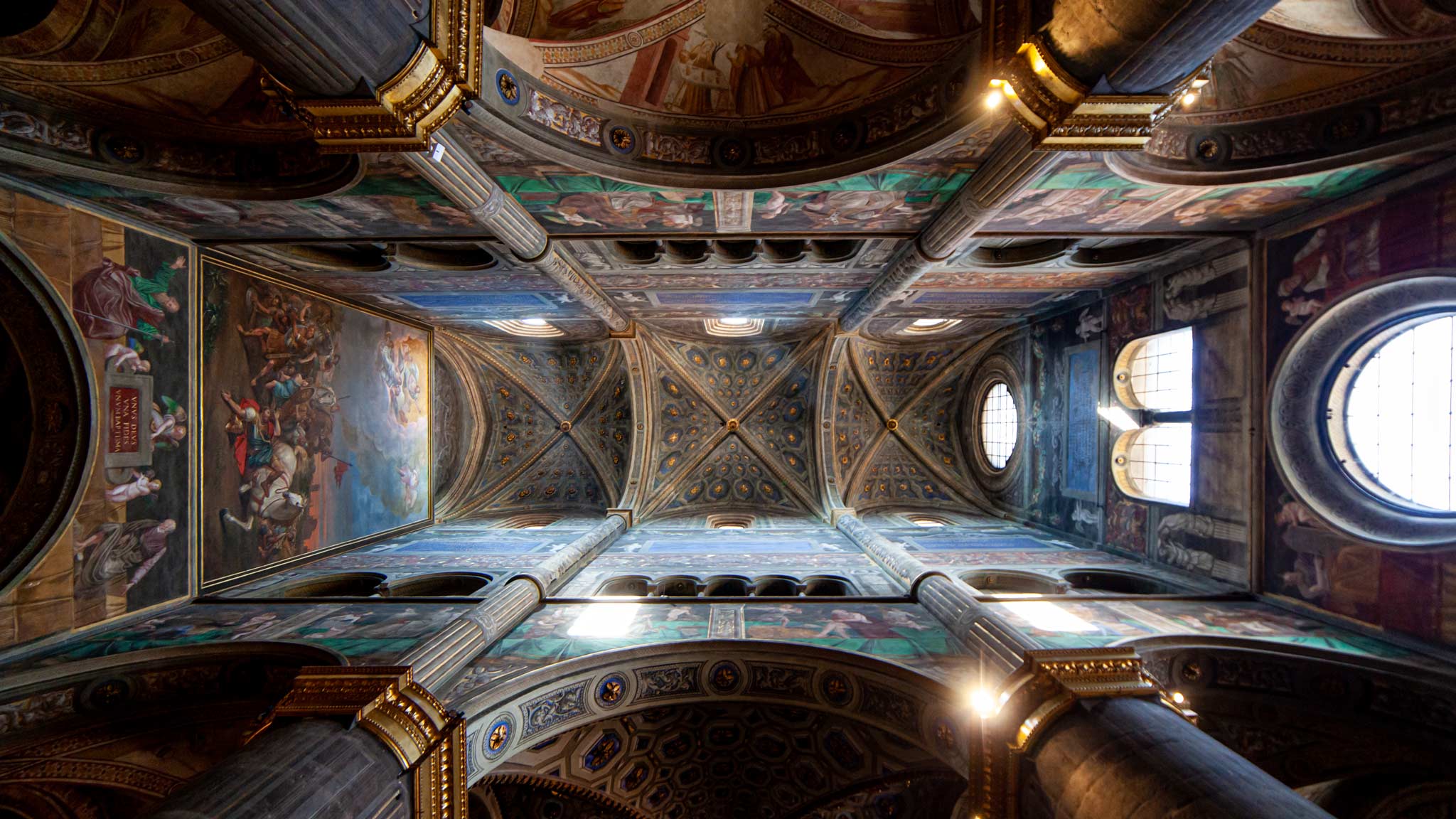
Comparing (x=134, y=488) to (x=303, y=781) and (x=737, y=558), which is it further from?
(x=737, y=558)

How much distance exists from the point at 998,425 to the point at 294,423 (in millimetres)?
14433

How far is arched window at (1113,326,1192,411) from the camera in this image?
8.34 m

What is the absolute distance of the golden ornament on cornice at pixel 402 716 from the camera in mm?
4441

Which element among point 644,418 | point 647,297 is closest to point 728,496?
point 644,418

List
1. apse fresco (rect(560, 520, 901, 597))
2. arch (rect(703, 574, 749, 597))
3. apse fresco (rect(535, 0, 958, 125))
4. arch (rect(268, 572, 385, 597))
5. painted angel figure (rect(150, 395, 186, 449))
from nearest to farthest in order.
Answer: apse fresco (rect(535, 0, 958, 125)) < painted angel figure (rect(150, 395, 186, 449)) < arch (rect(268, 572, 385, 597)) < apse fresco (rect(560, 520, 901, 597)) < arch (rect(703, 574, 749, 597))

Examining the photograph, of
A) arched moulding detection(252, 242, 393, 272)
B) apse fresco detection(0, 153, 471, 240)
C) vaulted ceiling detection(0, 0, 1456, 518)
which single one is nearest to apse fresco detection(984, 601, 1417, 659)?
Answer: vaulted ceiling detection(0, 0, 1456, 518)

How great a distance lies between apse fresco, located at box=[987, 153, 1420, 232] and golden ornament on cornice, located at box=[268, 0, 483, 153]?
5.43 m

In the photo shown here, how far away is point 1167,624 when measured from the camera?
6555 mm

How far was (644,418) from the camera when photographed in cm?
1412

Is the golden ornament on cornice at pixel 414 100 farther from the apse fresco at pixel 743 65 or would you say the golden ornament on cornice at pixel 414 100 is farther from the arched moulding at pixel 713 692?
the arched moulding at pixel 713 692

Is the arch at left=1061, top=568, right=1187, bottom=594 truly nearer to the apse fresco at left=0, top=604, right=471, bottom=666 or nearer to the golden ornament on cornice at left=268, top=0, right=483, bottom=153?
the apse fresco at left=0, top=604, right=471, bottom=666

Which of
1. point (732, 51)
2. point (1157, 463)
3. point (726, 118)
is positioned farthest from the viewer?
point (1157, 463)

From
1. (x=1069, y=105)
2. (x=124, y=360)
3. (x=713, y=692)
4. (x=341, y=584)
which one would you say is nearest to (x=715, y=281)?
(x=1069, y=105)

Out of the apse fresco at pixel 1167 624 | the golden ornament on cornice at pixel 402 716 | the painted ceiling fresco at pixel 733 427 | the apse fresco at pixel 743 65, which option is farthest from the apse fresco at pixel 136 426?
the apse fresco at pixel 1167 624
